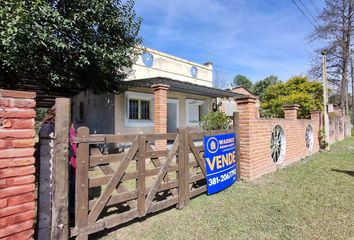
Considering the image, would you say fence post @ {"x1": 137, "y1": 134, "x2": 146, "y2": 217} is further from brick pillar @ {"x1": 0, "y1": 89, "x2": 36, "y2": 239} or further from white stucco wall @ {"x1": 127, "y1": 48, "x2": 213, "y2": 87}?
white stucco wall @ {"x1": 127, "y1": 48, "x2": 213, "y2": 87}

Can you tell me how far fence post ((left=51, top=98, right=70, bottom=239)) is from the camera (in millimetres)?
2658

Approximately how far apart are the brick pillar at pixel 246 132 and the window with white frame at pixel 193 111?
7.42 m

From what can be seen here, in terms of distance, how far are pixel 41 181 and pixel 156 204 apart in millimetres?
1777

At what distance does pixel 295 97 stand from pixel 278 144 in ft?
30.0

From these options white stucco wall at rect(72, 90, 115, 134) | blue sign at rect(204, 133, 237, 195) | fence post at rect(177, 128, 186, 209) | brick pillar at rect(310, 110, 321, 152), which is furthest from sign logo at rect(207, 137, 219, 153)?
brick pillar at rect(310, 110, 321, 152)

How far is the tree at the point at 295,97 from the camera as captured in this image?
50.0ft

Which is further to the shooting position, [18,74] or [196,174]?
[18,74]

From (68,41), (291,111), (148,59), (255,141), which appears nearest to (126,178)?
(255,141)

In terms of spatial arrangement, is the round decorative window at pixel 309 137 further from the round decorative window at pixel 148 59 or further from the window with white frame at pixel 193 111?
the round decorative window at pixel 148 59

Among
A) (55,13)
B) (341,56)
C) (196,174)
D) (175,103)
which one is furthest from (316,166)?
(341,56)

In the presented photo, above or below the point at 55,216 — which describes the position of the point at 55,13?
above

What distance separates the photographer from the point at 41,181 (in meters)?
2.75

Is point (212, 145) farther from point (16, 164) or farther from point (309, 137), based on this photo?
point (309, 137)

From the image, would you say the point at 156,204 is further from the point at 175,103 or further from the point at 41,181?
the point at 175,103
